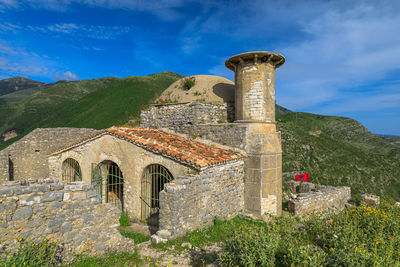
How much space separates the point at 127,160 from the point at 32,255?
18.9 ft

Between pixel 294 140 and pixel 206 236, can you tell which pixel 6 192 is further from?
pixel 294 140

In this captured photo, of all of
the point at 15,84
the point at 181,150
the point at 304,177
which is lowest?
the point at 304,177

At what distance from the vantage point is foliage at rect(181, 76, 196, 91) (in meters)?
13.3

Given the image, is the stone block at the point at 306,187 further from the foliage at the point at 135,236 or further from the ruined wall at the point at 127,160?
the foliage at the point at 135,236

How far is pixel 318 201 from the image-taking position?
41.9 feet

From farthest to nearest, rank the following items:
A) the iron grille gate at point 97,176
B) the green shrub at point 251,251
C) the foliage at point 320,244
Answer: the iron grille gate at point 97,176 < the green shrub at point 251,251 < the foliage at point 320,244

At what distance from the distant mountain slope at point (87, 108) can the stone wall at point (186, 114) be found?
20822 mm

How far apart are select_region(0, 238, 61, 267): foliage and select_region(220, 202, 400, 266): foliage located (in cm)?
345

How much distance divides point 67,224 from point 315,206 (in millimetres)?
13188

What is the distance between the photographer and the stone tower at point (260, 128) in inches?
392

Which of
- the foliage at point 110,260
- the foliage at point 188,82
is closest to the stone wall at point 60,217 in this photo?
the foliage at point 110,260

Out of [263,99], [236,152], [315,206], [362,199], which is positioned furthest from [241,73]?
[362,199]

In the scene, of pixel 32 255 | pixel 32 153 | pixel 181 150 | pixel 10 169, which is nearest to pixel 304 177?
pixel 181 150

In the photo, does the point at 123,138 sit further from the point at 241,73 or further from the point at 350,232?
the point at 350,232
